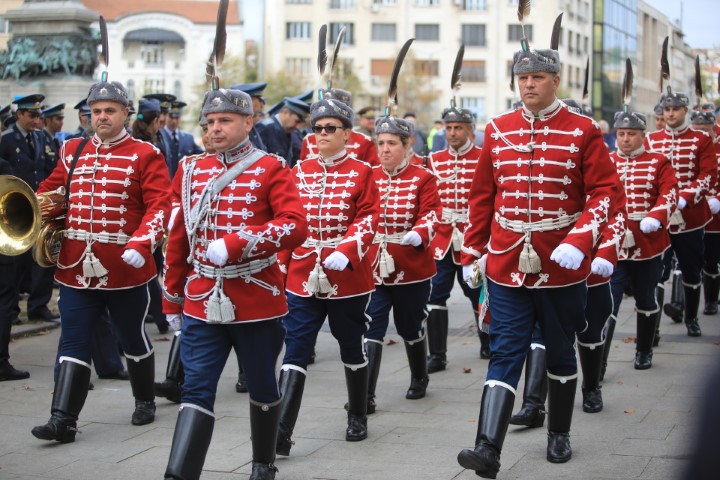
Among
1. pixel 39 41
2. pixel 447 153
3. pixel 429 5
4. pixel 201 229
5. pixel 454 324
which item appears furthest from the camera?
pixel 429 5

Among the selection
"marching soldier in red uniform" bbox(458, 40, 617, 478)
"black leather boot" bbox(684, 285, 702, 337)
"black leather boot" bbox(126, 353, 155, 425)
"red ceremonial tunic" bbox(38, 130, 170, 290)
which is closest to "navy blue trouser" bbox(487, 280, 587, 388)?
"marching soldier in red uniform" bbox(458, 40, 617, 478)

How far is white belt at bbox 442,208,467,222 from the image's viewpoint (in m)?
10.5

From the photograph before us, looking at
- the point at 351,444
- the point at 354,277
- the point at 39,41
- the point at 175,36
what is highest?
the point at 175,36

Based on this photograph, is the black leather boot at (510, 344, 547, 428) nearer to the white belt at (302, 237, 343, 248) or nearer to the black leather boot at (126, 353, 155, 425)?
the white belt at (302, 237, 343, 248)

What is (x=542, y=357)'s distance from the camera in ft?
25.5

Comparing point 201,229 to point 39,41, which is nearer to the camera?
point 201,229

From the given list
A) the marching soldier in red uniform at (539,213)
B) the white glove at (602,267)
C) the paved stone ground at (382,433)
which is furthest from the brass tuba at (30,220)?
the white glove at (602,267)

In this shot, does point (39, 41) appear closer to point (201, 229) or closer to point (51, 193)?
point (51, 193)

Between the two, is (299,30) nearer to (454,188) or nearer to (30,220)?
(454,188)

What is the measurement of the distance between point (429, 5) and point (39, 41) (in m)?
68.5

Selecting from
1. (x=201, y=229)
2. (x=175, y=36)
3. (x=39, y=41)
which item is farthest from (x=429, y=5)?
(x=201, y=229)

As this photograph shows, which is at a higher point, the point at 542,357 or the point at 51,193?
the point at 51,193

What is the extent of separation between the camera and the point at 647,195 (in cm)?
973

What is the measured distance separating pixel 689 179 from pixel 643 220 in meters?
2.56
